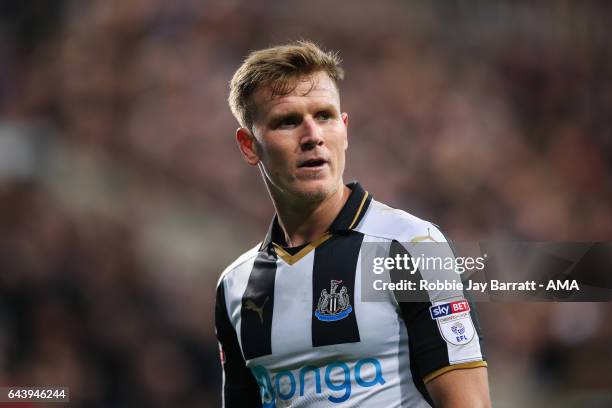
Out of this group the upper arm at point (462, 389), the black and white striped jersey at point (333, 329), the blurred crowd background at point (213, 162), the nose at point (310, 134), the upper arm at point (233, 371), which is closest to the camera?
the upper arm at point (462, 389)

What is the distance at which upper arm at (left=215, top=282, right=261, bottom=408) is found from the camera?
9.41 ft

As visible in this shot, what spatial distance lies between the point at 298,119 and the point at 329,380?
0.81m

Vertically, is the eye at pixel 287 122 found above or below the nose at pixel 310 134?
above

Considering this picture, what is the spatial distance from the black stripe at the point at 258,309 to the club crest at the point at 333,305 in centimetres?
20

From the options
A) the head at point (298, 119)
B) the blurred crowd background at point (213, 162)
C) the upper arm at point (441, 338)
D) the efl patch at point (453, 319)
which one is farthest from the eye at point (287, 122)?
the blurred crowd background at point (213, 162)

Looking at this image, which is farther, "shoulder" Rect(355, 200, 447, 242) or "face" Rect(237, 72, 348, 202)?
"face" Rect(237, 72, 348, 202)

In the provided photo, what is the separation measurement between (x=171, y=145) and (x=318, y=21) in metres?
1.61

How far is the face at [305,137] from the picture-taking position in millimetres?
2656

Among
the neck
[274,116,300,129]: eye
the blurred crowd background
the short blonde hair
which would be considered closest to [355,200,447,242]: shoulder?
the neck

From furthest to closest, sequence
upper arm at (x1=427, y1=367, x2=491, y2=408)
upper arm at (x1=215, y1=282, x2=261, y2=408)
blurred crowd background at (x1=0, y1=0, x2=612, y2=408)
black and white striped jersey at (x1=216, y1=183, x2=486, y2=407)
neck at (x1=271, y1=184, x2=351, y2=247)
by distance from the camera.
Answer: blurred crowd background at (x1=0, y1=0, x2=612, y2=408) < upper arm at (x1=215, y1=282, x2=261, y2=408) < neck at (x1=271, y1=184, x2=351, y2=247) < black and white striped jersey at (x1=216, y1=183, x2=486, y2=407) < upper arm at (x1=427, y1=367, x2=491, y2=408)

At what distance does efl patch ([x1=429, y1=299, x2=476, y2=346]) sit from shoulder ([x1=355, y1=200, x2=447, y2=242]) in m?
0.20

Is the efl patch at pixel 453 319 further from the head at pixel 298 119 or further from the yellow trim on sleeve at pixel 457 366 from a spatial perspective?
the head at pixel 298 119

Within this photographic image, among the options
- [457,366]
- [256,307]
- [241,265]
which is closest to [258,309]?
[256,307]

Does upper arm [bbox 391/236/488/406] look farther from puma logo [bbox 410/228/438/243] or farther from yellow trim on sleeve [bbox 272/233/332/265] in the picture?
yellow trim on sleeve [bbox 272/233/332/265]
